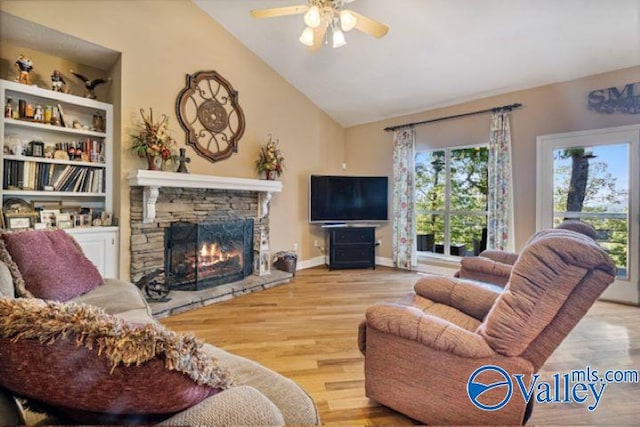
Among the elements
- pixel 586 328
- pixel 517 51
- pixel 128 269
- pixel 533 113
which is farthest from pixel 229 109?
pixel 586 328

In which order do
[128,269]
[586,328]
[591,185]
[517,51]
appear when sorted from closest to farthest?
[586,328] → [128,269] → [517,51] → [591,185]

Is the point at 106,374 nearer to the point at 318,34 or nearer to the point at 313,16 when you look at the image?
the point at 313,16

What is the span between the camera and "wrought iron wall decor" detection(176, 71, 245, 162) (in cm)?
360

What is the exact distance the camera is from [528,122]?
12.7ft

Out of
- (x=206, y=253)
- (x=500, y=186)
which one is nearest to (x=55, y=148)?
(x=206, y=253)

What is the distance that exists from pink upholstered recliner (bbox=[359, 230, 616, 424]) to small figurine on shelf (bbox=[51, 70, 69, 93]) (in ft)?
12.3

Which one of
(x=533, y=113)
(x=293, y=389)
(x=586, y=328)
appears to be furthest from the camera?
(x=533, y=113)

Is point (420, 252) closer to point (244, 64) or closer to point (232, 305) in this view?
point (232, 305)

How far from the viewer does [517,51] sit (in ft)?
11.1

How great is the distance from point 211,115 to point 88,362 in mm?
3704

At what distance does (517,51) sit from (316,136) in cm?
308

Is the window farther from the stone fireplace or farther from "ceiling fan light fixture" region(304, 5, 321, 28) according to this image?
"ceiling fan light fixture" region(304, 5, 321, 28)

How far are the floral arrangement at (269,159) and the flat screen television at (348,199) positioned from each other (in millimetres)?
800

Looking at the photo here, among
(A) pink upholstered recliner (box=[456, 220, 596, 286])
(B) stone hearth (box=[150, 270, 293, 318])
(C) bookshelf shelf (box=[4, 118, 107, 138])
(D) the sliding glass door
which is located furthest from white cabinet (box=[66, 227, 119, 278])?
(D) the sliding glass door
